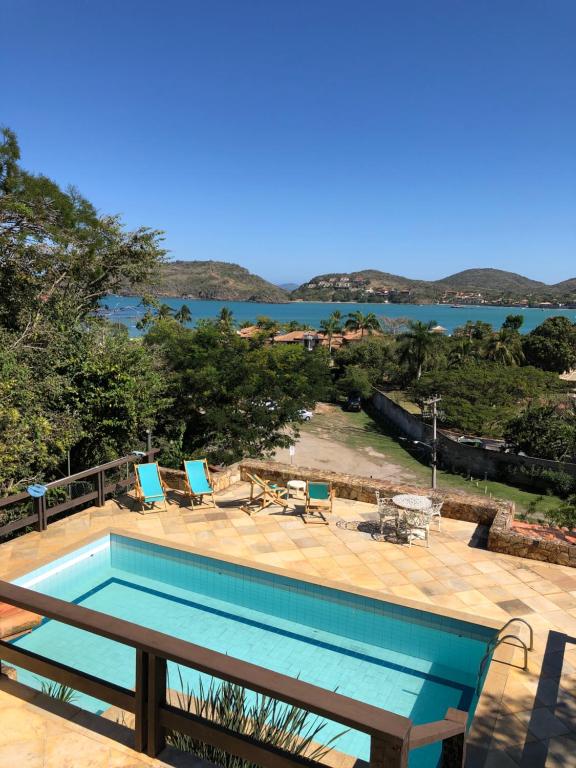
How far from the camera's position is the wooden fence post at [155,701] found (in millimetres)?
2111

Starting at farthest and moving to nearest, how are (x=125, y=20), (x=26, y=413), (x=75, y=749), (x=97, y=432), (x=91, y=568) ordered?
(x=125, y=20), (x=97, y=432), (x=26, y=413), (x=91, y=568), (x=75, y=749)

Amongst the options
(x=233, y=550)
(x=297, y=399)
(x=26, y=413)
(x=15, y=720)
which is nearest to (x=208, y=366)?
(x=297, y=399)

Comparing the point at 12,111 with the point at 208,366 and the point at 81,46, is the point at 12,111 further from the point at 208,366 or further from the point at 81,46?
the point at 208,366

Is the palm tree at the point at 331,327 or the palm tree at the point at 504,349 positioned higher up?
the palm tree at the point at 331,327

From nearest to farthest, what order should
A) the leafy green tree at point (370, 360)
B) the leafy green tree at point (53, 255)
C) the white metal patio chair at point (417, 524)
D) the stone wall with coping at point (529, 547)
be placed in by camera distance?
the stone wall with coping at point (529, 547), the white metal patio chair at point (417, 524), the leafy green tree at point (53, 255), the leafy green tree at point (370, 360)

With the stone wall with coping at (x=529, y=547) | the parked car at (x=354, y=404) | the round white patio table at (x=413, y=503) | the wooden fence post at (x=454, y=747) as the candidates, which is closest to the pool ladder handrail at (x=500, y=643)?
the stone wall with coping at (x=529, y=547)

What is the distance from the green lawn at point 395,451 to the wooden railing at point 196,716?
21022 mm

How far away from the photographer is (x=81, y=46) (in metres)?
17.5

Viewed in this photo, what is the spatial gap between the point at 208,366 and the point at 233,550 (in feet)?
29.2

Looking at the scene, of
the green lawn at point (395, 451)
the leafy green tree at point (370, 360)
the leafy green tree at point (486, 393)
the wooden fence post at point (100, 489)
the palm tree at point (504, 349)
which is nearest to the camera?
the wooden fence post at point (100, 489)

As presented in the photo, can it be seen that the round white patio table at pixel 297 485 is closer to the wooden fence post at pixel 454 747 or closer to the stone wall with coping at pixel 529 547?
the stone wall with coping at pixel 529 547

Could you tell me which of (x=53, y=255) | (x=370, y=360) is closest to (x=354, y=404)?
(x=370, y=360)

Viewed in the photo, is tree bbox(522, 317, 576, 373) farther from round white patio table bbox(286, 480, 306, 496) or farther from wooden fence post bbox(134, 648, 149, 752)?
wooden fence post bbox(134, 648, 149, 752)

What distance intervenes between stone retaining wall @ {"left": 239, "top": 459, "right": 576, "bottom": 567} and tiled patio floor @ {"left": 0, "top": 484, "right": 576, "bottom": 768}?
8.0 inches
